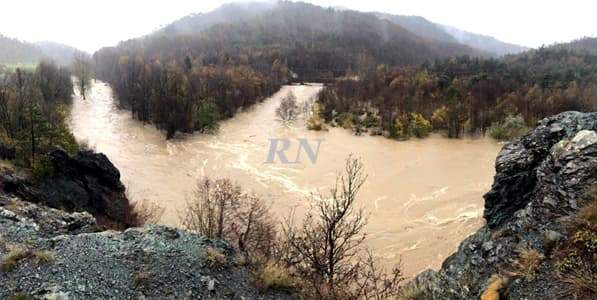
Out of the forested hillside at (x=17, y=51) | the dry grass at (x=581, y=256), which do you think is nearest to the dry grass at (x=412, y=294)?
the dry grass at (x=581, y=256)

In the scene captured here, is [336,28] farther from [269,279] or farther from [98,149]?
[269,279]

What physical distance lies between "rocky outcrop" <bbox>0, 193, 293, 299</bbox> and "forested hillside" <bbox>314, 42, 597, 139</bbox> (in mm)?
35903

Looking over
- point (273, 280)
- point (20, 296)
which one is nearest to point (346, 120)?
point (273, 280)

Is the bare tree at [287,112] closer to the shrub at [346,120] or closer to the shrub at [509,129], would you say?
the shrub at [346,120]

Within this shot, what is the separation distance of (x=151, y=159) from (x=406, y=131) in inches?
1092

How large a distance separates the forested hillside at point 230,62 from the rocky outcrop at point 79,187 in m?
19.3

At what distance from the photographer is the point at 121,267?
823 centimetres

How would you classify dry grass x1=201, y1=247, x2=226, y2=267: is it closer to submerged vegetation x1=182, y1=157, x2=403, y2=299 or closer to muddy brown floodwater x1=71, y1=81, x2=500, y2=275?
submerged vegetation x1=182, y1=157, x2=403, y2=299

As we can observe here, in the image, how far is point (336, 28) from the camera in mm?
194875

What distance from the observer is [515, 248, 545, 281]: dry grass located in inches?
309

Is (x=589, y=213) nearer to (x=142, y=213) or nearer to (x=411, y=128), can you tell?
(x=142, y=213)

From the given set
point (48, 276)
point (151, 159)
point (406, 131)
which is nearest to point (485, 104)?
point (406, 131)

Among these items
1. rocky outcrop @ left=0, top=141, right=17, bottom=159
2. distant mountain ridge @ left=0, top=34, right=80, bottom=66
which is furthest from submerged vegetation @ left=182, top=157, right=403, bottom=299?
distant mountain ridge @ left=0, top=34, right=80, bottom=66

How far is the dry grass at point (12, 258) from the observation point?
7340 millimetres
